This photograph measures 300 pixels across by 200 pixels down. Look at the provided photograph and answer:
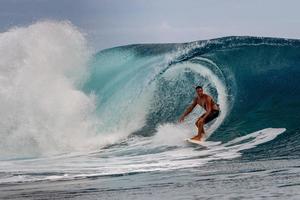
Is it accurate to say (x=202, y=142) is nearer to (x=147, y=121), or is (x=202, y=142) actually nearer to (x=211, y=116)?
(x=211, y=116)

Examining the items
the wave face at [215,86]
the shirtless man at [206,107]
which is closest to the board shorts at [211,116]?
the shirtless man at [206,107]

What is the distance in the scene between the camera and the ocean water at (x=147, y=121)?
804 cm

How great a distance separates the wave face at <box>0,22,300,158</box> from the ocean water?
1.5 inches

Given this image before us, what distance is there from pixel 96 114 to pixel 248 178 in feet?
35.6

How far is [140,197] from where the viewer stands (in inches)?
270

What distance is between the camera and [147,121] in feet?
55.1

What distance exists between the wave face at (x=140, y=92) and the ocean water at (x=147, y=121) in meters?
0.04

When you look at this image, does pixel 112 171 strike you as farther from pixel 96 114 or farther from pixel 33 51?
pixel 33 51

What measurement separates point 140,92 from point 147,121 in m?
2.48

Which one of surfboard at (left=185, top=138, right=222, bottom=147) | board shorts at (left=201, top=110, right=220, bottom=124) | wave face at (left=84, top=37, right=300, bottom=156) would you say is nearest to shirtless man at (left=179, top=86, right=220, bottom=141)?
board shorts at (left=201, top=110, right=220, bottom=124)

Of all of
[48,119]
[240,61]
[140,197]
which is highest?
[240,61]

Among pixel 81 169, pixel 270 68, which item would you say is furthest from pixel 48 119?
pixel 270 68

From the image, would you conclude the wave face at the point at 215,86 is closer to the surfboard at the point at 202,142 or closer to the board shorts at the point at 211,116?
the board shorts at the point at 211,116

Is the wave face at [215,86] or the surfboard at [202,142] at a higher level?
the wave face at [215,86]
